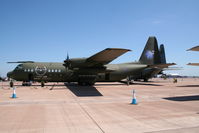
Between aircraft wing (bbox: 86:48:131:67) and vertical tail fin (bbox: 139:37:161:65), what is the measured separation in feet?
38.5

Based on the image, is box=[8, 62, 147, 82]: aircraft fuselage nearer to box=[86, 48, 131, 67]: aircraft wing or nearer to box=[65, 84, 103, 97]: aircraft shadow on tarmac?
box=[86, 48, 131, 67]: aircraft wing

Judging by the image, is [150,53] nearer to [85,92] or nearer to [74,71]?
[74,71]

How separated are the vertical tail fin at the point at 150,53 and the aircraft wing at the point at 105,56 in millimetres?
11729

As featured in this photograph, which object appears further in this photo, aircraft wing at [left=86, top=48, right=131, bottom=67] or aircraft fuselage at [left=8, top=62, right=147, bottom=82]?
aircraft fuselage at [left=8, top=62, right=147, bottom=82]

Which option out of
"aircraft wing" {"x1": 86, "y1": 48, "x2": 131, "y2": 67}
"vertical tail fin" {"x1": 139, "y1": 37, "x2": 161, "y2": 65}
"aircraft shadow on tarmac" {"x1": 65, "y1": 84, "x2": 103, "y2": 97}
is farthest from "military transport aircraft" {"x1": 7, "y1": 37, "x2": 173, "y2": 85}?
"vertical tail fin" {"x1": 139, "y1": 37, "x2": 161, "y2": 65}

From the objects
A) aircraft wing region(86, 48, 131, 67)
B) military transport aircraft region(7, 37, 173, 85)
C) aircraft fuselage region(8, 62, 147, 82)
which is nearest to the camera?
aircraft wing region(86, 48, 131, 67)

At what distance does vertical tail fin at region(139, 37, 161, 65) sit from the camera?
98.4 feet

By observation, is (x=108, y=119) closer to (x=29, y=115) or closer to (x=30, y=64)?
(x=29, y=115)

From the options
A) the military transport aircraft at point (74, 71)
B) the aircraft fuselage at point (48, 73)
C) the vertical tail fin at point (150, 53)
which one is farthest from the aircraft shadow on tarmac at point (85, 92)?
the vertical tail fin at point (150, 53)

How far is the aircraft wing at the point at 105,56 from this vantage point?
16.4m

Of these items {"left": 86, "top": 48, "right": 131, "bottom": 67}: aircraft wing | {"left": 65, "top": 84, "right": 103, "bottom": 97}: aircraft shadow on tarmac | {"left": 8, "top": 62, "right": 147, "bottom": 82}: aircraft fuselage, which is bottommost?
{"left": 65, "top": 84, "right": 103, "bottom": 97}: aircraft shadow on tarmac

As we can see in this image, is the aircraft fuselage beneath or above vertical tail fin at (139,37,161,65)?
beneath

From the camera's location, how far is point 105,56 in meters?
18.5

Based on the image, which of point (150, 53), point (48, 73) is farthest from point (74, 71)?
point (150, 53)
